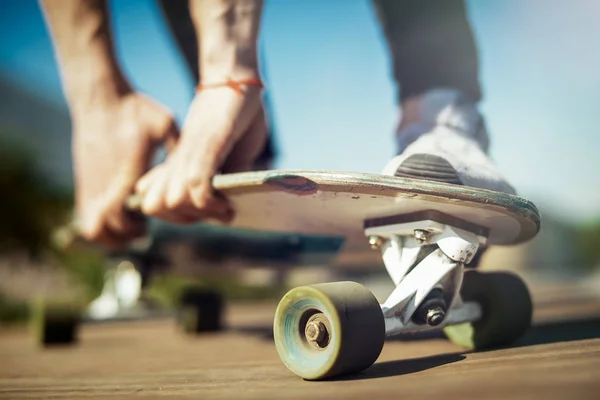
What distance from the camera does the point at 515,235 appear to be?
174 cm

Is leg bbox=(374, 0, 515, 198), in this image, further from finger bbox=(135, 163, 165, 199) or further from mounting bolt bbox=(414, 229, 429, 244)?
finger bbox=(135, 163, 165, 199)

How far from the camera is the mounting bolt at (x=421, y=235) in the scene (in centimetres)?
148

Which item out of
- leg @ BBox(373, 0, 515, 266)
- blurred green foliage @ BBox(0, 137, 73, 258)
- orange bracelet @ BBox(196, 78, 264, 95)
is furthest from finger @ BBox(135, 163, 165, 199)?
blurred green foliage @ BBox(0, 137, 73, 258)

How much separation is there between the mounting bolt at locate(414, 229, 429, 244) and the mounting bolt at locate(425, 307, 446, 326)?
165 millimetres

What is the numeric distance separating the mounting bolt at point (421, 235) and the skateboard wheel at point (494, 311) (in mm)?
260

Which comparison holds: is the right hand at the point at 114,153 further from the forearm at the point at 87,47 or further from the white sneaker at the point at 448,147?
the white sneaker at the point at 448,147

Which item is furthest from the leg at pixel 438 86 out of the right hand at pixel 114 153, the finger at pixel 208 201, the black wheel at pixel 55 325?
the black wheel at pixel 55 325

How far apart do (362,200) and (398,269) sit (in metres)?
0.19

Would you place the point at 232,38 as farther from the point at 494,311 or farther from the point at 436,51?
the point at 494,311

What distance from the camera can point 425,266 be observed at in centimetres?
148

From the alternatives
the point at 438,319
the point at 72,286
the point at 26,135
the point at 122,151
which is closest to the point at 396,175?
the point at 438,319

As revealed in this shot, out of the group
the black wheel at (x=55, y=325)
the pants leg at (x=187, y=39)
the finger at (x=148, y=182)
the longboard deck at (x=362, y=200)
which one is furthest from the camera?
the black wheel at (x=55, y=325)

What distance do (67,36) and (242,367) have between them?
62.7 inches

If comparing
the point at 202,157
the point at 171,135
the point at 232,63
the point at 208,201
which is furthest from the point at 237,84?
the point at 171,135
